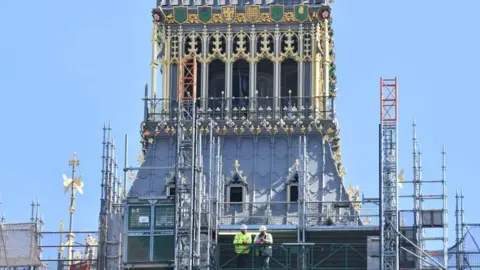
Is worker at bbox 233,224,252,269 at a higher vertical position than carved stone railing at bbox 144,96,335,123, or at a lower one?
lower

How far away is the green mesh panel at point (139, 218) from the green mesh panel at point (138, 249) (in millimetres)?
779

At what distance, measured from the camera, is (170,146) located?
126000 mm

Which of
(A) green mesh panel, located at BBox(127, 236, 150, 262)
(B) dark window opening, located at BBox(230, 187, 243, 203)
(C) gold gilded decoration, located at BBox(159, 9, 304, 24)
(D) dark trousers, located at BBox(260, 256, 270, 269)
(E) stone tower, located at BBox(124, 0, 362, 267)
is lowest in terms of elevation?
(D) dark trousers, located at BBox(260, 256, 270, 269)

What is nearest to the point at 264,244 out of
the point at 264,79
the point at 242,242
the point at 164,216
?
the point at 242,242

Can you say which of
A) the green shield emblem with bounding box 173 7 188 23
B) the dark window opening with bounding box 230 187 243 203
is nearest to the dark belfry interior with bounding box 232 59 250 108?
the green shield emblem with bounding box 173 7 188 23

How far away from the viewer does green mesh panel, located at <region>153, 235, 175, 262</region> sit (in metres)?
114

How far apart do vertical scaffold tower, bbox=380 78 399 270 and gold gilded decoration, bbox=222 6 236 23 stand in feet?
52.5

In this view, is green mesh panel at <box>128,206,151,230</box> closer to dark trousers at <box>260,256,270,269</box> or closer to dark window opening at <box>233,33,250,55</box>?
dark trousers at <box>260,256,270,269</box>

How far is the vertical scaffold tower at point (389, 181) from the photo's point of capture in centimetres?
11081

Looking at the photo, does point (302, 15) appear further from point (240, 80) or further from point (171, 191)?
point (171, 191)

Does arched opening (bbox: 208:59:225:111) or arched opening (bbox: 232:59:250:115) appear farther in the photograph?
arched opening (bbox: 208:59:225:111)

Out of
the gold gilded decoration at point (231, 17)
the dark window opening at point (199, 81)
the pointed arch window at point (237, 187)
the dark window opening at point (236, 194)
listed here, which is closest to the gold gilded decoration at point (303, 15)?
the gold gilded decoration at point (231, 17)

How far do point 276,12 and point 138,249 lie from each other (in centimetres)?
2197

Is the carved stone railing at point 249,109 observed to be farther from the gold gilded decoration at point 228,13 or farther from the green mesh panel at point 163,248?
the green mesh panel at point 163,248
